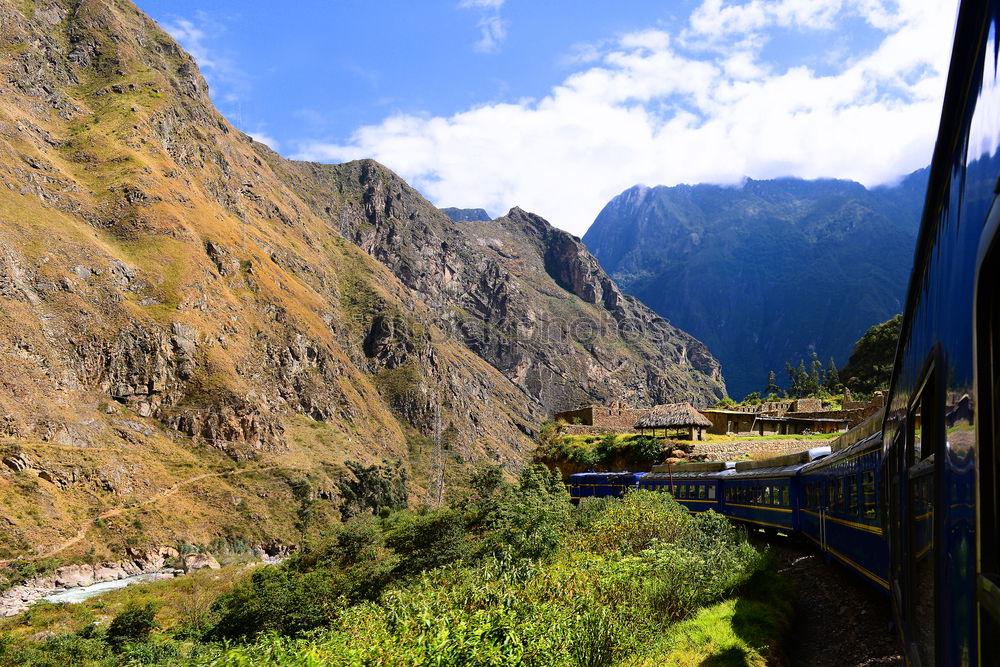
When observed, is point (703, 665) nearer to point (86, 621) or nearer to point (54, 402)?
point (86, 621)

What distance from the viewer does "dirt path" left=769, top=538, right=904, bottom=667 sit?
1049 cm

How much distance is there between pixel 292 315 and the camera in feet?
359

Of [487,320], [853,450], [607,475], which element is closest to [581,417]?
[607,475]

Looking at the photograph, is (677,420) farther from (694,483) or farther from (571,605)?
(571,605)

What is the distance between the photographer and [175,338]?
274 feet

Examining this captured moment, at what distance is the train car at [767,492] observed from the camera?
1859 centimetres

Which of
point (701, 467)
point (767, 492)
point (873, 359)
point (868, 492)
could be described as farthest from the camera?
point (873, 359)

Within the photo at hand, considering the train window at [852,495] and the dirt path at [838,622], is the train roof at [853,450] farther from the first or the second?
the dirt path at [838,622]

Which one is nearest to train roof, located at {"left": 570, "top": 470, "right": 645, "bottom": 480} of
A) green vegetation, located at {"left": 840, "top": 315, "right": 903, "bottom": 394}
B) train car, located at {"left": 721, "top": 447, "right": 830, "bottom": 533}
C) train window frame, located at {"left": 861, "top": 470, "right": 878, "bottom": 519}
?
train car, located at {"left": 721, "top": 447, "right": 830, "bottom": 533}

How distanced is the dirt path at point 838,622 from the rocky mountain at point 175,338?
60.5 m

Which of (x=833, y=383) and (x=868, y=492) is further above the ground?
(x=833, y=383)

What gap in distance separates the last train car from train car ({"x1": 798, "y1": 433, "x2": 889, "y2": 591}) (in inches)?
217

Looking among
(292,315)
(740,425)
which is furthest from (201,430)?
(740,425)

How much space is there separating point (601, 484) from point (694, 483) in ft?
32.3
